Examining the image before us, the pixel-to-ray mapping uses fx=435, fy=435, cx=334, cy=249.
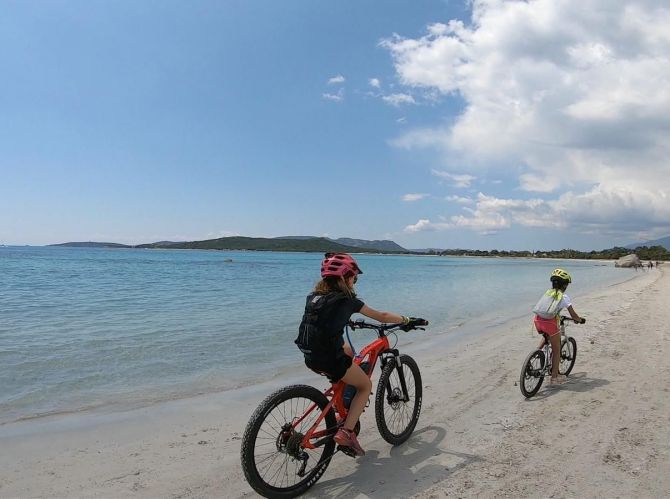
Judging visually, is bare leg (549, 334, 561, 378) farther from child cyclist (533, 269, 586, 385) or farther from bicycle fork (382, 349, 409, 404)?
bicycle fork (382, 349, 409, 404)

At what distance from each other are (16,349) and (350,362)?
9987mm

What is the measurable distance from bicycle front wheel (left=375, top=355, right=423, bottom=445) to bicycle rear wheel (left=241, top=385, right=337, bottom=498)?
0.73 m

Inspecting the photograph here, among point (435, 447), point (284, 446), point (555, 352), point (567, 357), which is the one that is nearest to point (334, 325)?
point (284, 446)

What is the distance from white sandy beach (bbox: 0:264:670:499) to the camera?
157 inches

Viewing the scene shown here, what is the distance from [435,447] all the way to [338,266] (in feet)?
8.21

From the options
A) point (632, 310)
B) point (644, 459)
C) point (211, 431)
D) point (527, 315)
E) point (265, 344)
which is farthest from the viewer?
point (527, 315)

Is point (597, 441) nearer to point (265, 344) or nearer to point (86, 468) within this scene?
point (86, 468)

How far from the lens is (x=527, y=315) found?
17750 millimetres

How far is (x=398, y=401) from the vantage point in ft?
16.1

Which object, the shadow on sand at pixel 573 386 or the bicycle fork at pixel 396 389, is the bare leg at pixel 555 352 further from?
the bicycle fork at pixel 396 389

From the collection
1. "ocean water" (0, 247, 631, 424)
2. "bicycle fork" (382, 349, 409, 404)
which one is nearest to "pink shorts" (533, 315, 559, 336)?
"bicycle fork" (382, 349, 409, 404)

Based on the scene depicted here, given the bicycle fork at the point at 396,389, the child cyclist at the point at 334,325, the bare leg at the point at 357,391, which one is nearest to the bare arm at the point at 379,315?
the child cyclist at the point at 334,325

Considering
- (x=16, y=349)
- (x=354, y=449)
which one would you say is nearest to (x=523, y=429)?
(x=354, y=449)

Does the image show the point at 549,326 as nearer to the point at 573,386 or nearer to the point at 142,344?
the point at 573,386
